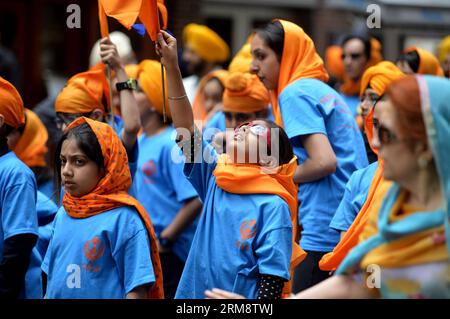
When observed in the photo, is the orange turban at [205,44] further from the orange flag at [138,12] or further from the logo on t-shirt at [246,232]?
the logo on t-shirt at [246,232]

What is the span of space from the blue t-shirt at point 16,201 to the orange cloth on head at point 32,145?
1.43 meters

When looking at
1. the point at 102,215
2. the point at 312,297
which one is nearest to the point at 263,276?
the point at 102,215

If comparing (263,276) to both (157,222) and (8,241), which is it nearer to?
(8,241)

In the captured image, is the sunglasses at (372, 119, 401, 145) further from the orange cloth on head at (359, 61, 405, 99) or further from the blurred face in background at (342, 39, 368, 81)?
the blurred face in background at (342, 39, 368, 81)

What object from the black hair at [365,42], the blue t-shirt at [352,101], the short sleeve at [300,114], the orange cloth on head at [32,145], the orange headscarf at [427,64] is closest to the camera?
the short sleeve at [300,114]

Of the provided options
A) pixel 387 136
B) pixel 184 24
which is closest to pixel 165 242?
pixel 387 136

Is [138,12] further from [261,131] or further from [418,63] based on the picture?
[418,63]

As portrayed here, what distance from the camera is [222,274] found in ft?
12.5

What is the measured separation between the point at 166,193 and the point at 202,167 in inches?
68.3

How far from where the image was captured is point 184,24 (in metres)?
12.5

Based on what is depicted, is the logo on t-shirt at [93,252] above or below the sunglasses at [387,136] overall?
below

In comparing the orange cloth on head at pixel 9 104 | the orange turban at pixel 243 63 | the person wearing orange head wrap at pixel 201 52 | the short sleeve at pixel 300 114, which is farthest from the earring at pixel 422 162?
the person wearing orange head wrap at pixel 201 52

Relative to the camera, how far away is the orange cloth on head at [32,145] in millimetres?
5809

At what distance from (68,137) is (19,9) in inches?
324
